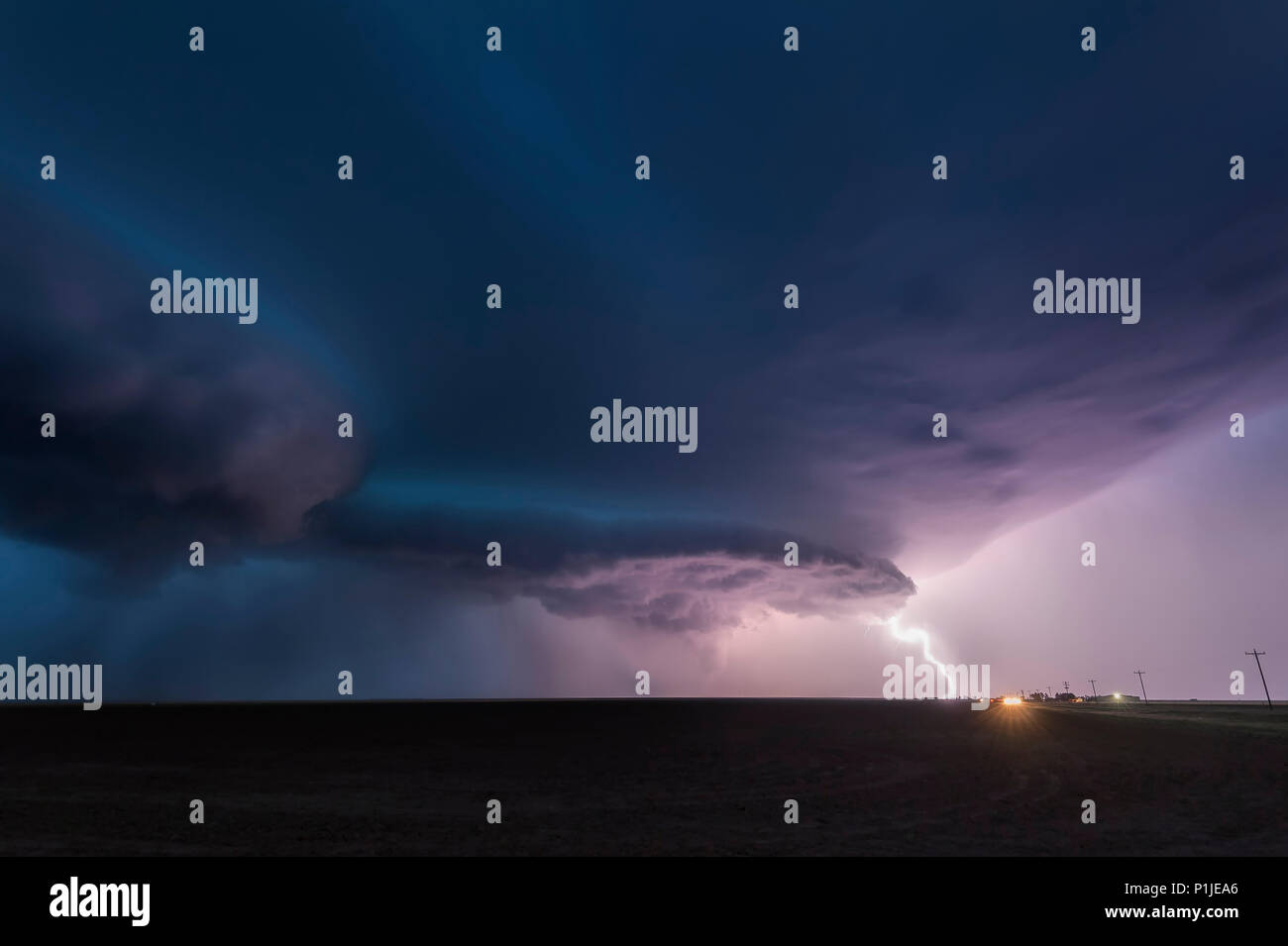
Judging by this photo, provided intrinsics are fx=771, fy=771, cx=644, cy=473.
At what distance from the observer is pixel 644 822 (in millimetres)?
25562

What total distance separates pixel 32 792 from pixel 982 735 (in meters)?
54.0

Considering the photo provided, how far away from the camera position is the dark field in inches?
891

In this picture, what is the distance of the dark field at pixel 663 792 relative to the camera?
74.3 ft

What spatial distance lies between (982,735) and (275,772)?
45.0 m

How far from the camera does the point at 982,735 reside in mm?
54031

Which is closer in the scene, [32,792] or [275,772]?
[32,792]

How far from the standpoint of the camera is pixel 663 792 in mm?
31594
